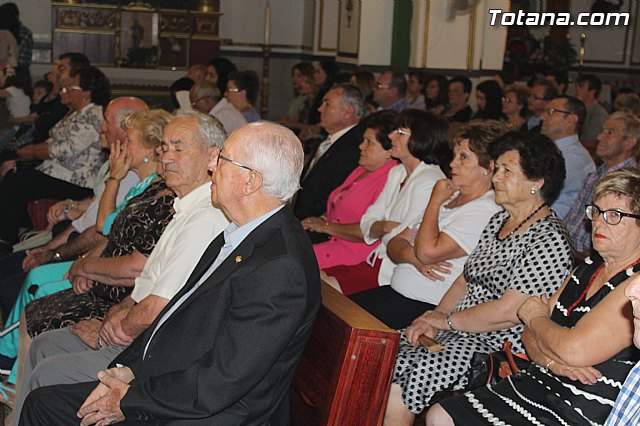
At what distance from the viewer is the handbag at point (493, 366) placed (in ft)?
9.16

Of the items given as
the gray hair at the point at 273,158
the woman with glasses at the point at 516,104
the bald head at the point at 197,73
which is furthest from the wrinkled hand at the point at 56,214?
the woman with glasses at the point at 516,104

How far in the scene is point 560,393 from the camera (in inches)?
99.3

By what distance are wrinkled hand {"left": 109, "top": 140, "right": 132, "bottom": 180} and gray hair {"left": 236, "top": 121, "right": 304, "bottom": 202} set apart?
5.38 ft

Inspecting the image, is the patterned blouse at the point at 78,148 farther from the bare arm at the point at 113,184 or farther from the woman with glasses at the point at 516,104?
the woman with glasses at the point at 516,104

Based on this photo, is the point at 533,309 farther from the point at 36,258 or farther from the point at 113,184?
the point at 36,258

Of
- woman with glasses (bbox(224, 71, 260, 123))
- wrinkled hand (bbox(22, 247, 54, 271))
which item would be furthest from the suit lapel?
woman with glasses (bbox(224, 71, 260, 123))

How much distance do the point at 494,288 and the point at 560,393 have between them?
2.03 ft

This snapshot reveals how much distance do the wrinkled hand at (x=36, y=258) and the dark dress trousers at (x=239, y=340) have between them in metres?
2.07

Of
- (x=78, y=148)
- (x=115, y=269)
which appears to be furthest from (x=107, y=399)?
(x=78, y=148)

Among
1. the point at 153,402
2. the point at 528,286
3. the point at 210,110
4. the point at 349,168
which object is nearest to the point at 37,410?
the point at 153,402

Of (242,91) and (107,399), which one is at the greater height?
(242,91)

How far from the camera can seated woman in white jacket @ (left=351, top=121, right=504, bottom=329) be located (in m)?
3.48

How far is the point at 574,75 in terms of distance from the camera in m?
12.9

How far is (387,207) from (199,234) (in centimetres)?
156
